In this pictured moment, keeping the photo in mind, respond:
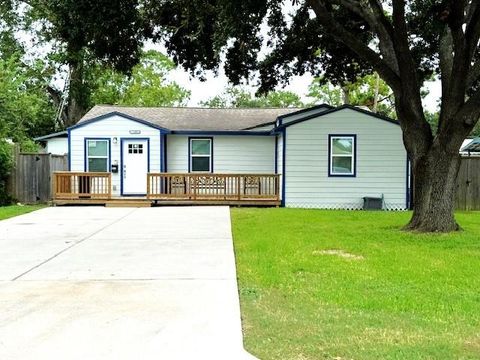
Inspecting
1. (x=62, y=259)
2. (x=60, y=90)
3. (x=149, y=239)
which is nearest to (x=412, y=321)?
(x=62, y=259)

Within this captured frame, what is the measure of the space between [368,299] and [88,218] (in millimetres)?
9954

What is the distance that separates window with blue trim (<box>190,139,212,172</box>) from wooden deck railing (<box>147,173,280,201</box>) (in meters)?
1.63

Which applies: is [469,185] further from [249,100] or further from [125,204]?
[249,100]

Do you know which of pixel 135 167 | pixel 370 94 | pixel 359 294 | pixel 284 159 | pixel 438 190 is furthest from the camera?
pixel 370 94

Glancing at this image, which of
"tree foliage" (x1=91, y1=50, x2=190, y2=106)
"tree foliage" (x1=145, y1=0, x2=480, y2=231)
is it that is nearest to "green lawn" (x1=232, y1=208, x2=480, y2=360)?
"tree foliage" (x1=145, y1=0, x2=480, y2=231)

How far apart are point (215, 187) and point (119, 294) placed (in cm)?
1197

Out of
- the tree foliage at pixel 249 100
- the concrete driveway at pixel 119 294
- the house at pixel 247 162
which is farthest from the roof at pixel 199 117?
the tree foliage at pixel 249 100

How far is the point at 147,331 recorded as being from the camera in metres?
4.50

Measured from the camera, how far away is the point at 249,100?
6116cm

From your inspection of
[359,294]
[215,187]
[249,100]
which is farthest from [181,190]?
[249,100]

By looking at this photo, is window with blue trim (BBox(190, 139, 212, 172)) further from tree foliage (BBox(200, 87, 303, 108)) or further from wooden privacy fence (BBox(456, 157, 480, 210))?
tree foliage (BBox(200, 87, 303, 108))

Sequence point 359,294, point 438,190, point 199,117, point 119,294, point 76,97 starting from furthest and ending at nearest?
1. point 76,97
2. point 199,117
3. point 438,190
4. point 119,294
5. point 359,294

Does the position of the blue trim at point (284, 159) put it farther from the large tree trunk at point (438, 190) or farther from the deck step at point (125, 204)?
the large tree trunk at point (438, 190)

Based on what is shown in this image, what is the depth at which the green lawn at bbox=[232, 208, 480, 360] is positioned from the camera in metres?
4.01
